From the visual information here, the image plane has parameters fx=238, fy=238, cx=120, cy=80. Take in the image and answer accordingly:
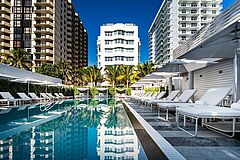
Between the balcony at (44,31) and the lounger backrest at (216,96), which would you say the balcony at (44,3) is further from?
the lounger backrest at (216,96)

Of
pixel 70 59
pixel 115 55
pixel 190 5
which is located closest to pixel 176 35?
pixel 190 5

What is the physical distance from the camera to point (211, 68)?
13484 mm

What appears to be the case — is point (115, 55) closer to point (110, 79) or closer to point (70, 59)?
point (110, 79)

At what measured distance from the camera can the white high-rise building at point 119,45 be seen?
5991 centimetres

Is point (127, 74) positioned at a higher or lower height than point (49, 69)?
lower

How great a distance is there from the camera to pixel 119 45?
197 ft

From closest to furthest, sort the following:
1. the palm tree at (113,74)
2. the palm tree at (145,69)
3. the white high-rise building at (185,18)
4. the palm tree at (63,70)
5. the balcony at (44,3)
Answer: the palm tree at (145,69)
the palm tree at (113,74)
the palm tree at (63,70)
the balcony at (44,3)
the white high-rise building at (185,18)

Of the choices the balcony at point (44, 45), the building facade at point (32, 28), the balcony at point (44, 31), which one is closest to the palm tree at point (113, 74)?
the building facade at point (32, 28)

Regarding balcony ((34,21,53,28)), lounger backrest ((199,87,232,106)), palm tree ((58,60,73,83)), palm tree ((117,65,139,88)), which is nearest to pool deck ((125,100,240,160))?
lounger backrest ((199,87,232,106))

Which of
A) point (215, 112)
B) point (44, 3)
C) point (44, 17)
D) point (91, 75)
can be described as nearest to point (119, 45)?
point (91, 75)

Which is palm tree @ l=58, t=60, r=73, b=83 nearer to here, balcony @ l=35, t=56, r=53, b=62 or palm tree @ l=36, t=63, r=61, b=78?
palm tree @ l=36, t=63, r=61, b=78

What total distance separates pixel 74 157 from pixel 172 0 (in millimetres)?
67455

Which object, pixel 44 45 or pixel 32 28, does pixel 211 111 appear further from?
pixel 32 28

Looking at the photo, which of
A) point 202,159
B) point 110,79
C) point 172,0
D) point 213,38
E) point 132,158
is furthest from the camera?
point 172,0
